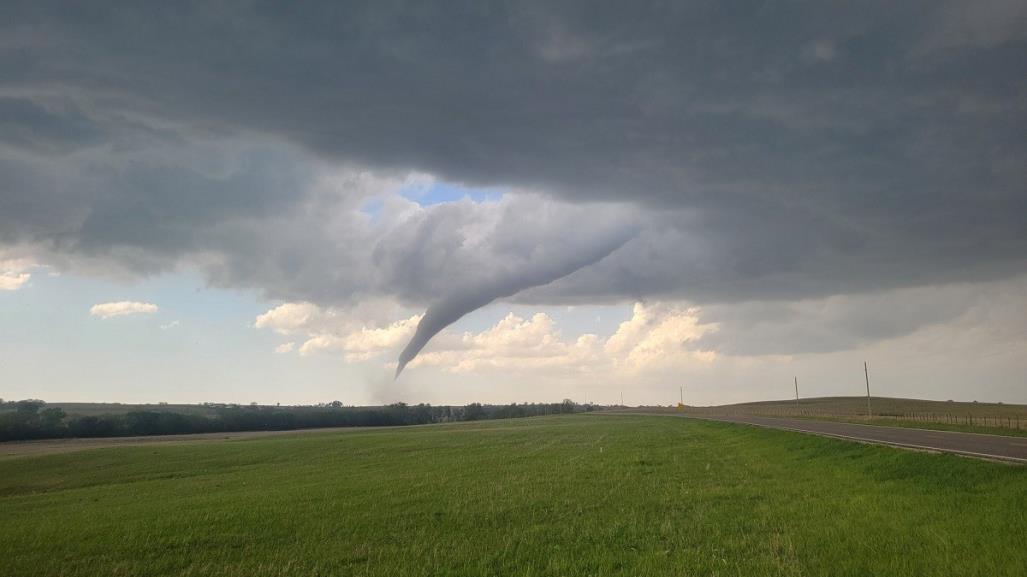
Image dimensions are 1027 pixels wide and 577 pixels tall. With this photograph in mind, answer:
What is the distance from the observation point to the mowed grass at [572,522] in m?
14.0

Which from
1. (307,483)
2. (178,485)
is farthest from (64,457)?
(307,483)

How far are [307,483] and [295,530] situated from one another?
14645 millimetres

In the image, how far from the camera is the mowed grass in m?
14.0

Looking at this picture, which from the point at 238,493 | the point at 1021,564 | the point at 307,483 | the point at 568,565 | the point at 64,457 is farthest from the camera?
the point at 64,457

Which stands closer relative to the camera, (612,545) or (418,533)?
(612,545)

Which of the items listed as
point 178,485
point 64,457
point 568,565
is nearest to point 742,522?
point 568,565

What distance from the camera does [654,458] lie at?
126 feet

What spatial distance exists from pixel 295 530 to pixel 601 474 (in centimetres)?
1492

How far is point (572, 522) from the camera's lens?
18.7 metres

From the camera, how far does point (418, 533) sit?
1816 centimetres

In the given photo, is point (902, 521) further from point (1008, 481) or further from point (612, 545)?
point (612, 545)

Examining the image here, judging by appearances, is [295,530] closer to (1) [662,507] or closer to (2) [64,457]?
(1) [662,507]

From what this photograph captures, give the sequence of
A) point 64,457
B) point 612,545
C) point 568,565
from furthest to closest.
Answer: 1. point 64,457
2. point 612,545
3. point 568,565

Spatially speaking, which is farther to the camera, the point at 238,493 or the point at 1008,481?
the point at 238,493
